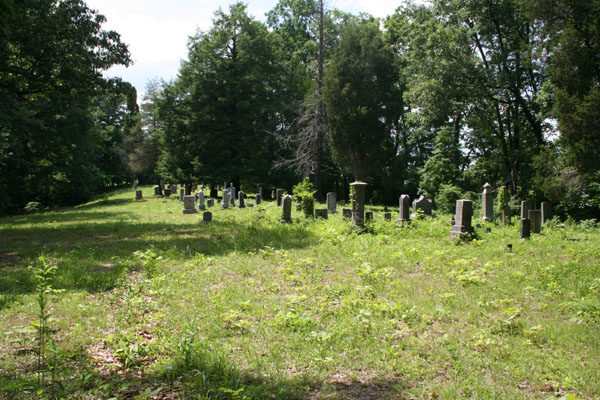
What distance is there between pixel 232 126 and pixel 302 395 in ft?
93.9

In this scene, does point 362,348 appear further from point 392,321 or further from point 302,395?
point 302,395

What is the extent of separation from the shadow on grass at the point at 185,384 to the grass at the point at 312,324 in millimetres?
16

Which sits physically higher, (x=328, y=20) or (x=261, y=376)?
(x=328, y=20)

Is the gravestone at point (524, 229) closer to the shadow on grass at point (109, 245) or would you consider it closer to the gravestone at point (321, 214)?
the shadow on grass at point (109, 245)

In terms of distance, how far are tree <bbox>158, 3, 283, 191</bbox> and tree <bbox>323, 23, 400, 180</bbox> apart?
6718 mm

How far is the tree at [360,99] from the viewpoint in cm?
2522

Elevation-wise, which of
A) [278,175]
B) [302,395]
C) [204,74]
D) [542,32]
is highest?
[204,74]

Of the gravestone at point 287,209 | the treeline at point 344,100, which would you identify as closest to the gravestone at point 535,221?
the treeline at point 344,100

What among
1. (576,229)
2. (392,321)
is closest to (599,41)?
(576,229)

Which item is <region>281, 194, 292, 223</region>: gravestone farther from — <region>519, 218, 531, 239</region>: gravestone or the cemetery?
<region>519, 218, 531, 239</region>: gravestone

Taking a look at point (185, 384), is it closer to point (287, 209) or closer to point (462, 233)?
point (462, 233)

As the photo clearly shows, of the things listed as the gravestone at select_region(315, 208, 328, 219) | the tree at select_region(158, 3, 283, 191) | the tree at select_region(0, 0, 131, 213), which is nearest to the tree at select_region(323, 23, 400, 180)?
the tree at select_region(158, 3, 283, 191)

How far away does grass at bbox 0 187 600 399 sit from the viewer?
3369 millimetres

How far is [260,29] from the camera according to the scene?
31.1m
